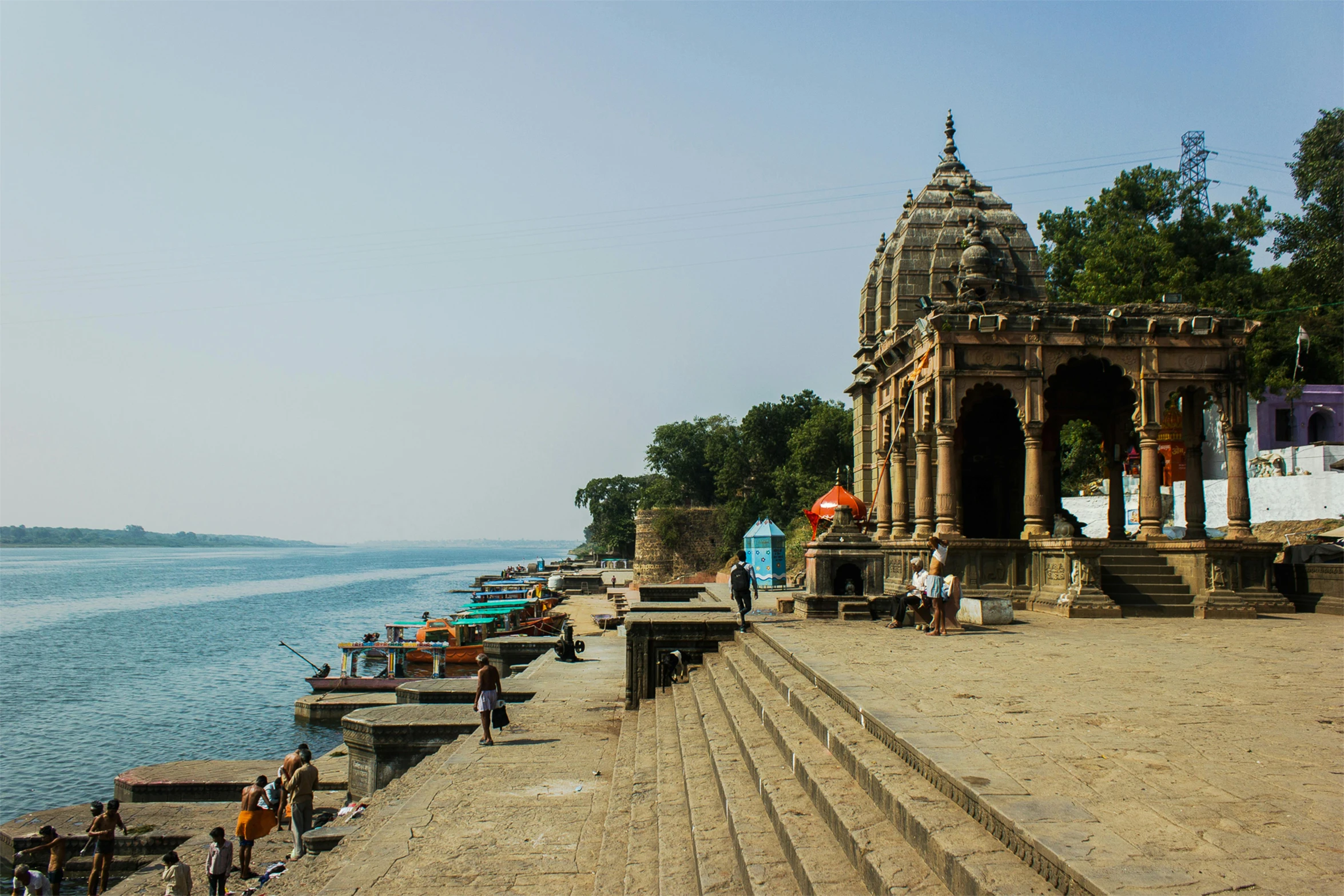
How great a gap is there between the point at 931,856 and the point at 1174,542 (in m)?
15.6

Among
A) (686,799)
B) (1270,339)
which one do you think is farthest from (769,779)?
(1270,339)

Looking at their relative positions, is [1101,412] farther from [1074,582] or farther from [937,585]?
[937,585]

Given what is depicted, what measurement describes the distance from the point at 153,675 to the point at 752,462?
43.5 m

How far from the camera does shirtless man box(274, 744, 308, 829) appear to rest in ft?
44.2

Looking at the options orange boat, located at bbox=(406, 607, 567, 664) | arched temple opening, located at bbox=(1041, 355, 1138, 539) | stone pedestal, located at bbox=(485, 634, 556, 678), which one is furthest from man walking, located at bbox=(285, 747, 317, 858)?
orange boat, located at bbox=(406, 607, 567, 664)

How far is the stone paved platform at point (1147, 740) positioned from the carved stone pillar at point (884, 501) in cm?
1097

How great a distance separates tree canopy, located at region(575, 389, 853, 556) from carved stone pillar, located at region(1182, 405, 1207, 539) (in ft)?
102

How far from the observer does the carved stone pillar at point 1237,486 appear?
18.2 metres

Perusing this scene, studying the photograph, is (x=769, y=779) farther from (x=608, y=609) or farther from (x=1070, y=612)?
(x=608, y=609)

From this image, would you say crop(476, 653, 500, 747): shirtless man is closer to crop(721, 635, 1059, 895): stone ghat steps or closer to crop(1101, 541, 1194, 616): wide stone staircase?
crop(721, 635, 1059, 895): stone ghat steps

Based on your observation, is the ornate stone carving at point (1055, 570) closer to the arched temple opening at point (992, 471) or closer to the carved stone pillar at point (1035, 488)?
the carved stone pillar at point (1035, 488)

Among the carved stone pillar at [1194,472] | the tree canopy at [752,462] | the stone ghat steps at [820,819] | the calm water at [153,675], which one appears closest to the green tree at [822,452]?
the tree canopy at [752,462]

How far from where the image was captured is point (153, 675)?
4069 cm

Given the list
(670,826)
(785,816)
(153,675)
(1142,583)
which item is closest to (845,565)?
(1142,583)
